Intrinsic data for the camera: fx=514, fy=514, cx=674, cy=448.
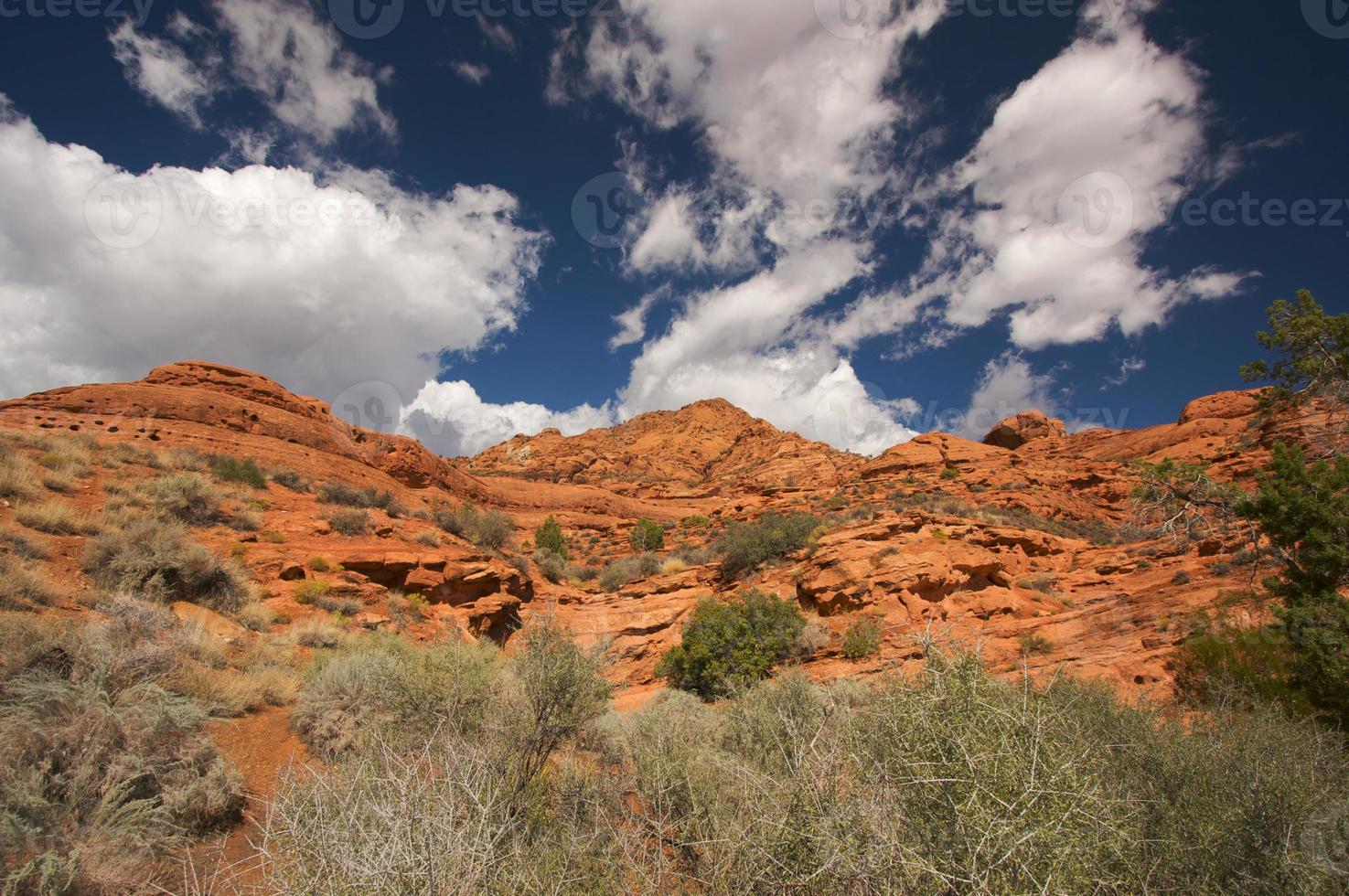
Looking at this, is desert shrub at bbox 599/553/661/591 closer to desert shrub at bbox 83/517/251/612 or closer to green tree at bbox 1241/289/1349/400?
desert shrub at bbox 83/517/251/612

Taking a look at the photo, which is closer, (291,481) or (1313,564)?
(1313,564)

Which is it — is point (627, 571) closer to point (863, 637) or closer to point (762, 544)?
point (762, 544)

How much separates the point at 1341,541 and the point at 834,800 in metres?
8.41

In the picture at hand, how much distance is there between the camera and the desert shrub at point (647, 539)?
82.1 ft

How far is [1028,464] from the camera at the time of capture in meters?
33.0

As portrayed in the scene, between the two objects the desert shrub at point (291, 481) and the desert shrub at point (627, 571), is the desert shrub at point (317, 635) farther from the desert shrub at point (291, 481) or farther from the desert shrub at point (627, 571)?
the desert shrub at point (291, 481)

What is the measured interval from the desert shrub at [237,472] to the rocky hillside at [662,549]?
0.37 meters

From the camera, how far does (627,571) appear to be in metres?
18.8

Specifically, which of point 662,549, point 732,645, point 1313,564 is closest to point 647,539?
point 662,549

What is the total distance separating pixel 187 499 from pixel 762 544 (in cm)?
1419

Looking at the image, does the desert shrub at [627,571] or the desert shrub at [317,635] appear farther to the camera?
the desert shrub at [627,571]

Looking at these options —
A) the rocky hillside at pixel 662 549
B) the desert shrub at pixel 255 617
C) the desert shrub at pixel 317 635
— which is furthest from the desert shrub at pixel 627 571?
the desert shrub at pixel 255 617

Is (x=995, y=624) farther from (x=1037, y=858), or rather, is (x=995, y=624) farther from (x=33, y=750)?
(x=33, y=750)

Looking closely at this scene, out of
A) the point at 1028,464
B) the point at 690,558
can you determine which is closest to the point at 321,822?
the point at 690,558
